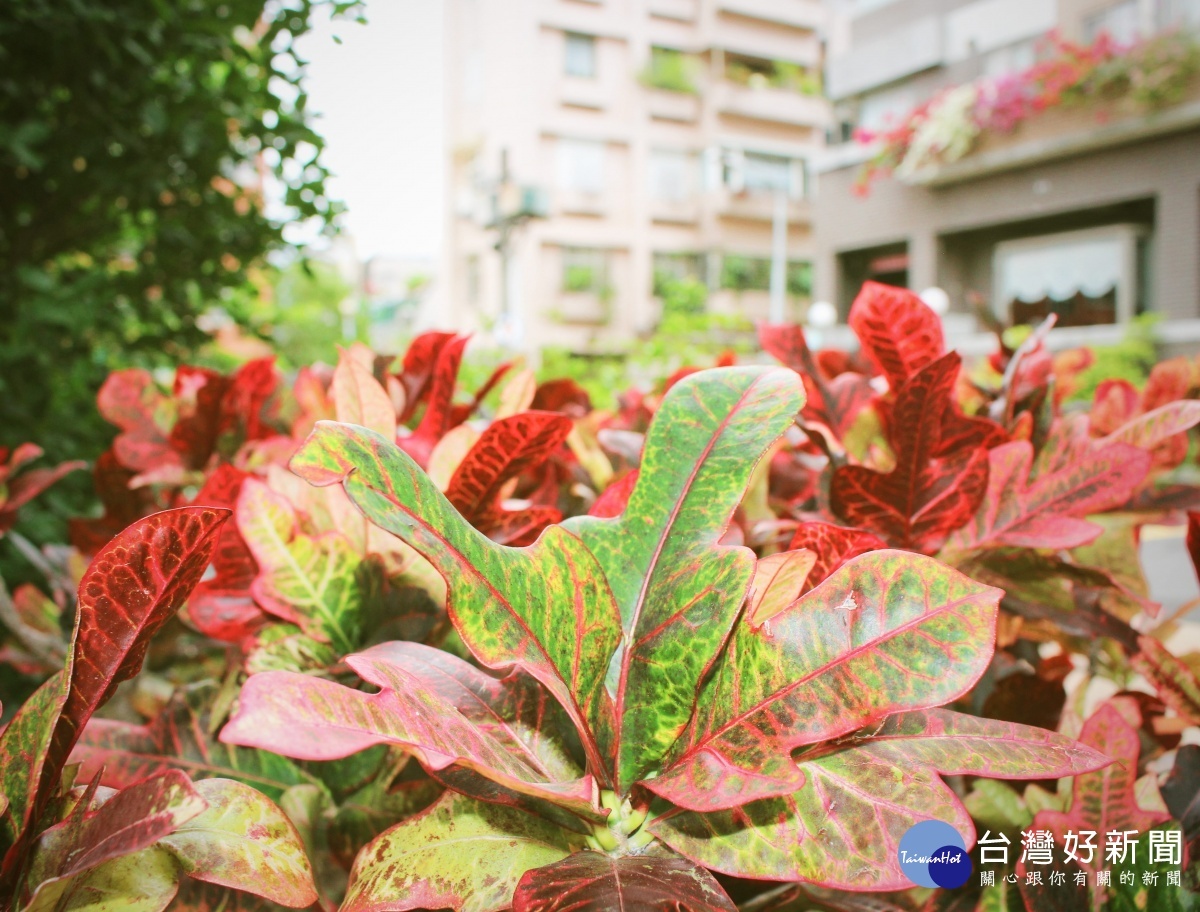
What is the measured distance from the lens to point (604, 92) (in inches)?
755

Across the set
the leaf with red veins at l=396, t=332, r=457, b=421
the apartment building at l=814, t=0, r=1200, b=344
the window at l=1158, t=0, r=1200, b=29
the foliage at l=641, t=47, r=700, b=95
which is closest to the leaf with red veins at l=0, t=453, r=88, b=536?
the leaf with red veins at l=396, t=332, r=457, b=421

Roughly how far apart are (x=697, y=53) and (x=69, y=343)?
21.4 metres

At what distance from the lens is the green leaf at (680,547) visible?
0.31 m

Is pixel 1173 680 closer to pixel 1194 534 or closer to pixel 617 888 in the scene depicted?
pixel 1194 534

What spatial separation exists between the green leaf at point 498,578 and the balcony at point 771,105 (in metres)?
21.7

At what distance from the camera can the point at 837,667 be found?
29cm

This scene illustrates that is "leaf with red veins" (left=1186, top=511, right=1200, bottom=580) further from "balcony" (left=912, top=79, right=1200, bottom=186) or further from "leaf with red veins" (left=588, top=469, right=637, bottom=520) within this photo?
"balcony" (left=912, top=79, right=1200, bottom=186)

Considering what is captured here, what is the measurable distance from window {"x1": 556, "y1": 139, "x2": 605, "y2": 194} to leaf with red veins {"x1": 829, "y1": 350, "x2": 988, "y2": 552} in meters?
19.3

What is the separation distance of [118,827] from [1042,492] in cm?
47

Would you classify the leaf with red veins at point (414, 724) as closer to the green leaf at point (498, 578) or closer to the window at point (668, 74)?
the green leaf at point (498, 578)

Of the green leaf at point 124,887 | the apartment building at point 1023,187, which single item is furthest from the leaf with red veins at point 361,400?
the apartment building at point 1023,187

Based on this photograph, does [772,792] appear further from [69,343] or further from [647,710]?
[69,343]

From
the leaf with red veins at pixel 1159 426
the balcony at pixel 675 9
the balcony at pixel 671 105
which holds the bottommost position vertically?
the leaf with red veins at pixel 1159 426

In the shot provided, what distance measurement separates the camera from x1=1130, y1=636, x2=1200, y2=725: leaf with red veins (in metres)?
0.45
